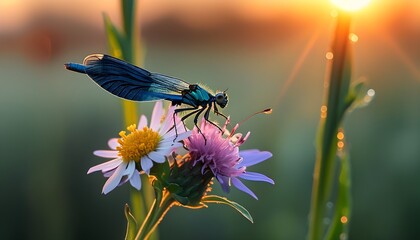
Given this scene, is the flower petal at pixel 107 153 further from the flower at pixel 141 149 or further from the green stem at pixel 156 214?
the green stem at pixel 156 214

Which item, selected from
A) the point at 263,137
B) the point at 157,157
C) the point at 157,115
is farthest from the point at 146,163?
the point at 263,137

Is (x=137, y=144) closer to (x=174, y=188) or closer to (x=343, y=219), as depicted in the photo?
(x=174, y=188)

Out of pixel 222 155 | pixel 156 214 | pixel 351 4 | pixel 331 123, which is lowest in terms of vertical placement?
pixel 156 214

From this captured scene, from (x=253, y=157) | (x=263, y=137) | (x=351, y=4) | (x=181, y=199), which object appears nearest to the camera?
(x=181, y=199)

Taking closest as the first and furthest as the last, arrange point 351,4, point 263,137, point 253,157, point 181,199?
point 181,199, point 253,157, point 351,4, point 263,137

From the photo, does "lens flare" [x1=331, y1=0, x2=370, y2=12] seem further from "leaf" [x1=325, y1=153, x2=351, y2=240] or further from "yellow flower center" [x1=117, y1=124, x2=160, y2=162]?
"yellow flower center" [x1=117, y1=124, x2=160, y2=162]

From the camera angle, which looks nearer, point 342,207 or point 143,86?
point 143,86
